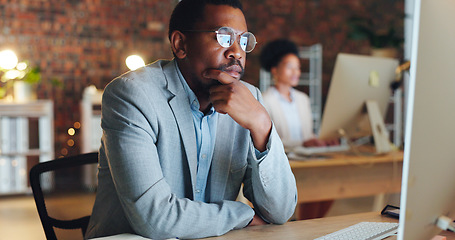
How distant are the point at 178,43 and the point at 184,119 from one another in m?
0.24

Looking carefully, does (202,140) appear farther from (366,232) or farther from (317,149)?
(317,149)

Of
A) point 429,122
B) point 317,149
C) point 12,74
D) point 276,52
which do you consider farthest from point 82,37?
point 429,122

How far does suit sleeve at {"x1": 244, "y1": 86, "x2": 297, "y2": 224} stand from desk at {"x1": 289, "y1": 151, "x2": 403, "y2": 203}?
114 cm

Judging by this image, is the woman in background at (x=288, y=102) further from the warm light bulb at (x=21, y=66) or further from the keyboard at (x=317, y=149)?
the warm light bulb at (x=21, y=66)

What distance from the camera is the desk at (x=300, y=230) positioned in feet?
3.54

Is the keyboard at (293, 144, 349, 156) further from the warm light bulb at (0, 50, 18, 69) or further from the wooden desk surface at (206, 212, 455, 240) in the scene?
the warm light bulb at (0, 50, 18, 69)

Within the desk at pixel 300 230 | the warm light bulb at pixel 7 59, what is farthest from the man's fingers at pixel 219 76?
the warm light bulb at pixel 7 59

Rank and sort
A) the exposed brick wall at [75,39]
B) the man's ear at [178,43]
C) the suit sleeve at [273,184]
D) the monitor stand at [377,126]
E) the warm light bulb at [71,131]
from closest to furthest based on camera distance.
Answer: the suit sleeve at [273,184], the man's ear at [178,43], the monitor stand at [377,126], the exposed brick wall at [75,39], the warm light bulb at [71,131]

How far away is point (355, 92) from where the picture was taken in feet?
8.07

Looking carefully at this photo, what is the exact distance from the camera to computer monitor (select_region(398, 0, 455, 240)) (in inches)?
25.5

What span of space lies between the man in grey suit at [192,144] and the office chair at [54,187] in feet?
0.39

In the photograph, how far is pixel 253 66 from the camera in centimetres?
585

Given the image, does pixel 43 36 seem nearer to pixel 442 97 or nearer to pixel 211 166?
pixel 211 166

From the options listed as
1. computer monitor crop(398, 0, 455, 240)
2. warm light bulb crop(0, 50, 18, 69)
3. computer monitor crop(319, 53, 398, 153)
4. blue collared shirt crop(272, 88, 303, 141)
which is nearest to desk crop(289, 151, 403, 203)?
Result: computer monitor crop(319, 53, 398, 153)
